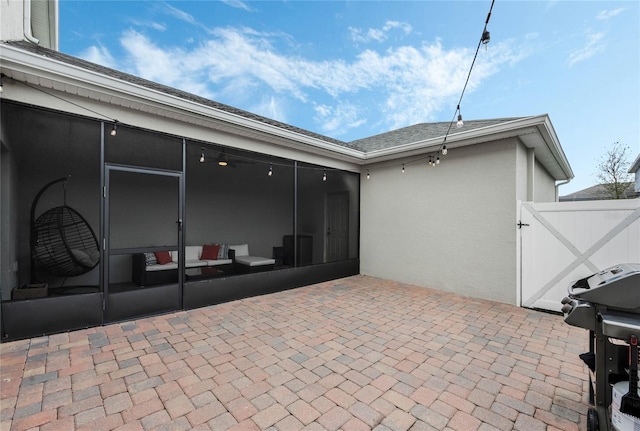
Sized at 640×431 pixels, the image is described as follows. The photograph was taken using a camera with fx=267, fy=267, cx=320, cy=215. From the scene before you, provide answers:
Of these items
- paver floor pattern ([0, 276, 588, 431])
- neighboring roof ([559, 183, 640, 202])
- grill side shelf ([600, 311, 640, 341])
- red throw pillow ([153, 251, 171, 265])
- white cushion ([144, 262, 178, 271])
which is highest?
neighboring roof ([559, 183, 640, 202])

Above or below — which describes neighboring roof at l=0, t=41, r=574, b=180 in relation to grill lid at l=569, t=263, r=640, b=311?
above

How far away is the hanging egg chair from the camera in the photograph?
4324mm

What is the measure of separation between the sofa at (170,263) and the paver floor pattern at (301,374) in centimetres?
142

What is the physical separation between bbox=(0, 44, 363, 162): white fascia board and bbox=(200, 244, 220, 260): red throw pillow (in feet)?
11.1

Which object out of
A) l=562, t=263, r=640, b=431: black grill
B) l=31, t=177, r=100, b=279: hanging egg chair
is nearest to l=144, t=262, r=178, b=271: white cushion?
l=31, t=177, r=100, b=279: hanging egg chair

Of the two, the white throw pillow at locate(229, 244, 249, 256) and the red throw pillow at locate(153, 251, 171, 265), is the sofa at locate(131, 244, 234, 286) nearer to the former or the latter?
the red throw pillow at locate(153, 251, 171, 265)

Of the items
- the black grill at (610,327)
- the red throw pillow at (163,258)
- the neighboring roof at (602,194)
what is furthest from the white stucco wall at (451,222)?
the neighboring roof at (602,194)

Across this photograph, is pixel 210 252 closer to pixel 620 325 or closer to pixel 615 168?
pixel 620 325

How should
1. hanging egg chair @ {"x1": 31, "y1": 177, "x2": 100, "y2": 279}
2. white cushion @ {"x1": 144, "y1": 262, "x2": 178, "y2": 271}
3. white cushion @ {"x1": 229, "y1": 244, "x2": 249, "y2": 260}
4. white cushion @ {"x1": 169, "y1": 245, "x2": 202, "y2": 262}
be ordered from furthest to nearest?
white cushion @ {"x1": 229, "y1": 244, "x2": 249, "y2": 260}
white cushion @ {"x1": 169, "y1": 245, "x2": 202, "y2": 262}
white cushion @ {"x1": 144, "y1": 262, "x2": 178, "y2": 271}
hanging egg chair @ {"x1": 31, "y1": 177, "x2": 100, "y2": 279}

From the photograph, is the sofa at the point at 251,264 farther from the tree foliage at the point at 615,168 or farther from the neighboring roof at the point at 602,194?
the tree foliage at the point at 615,168

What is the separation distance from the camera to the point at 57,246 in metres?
4.37

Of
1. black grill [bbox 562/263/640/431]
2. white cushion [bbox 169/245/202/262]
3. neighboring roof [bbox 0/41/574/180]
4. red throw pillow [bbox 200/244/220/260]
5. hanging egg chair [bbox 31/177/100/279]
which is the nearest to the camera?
black grill [bbox 562/263/640/431]

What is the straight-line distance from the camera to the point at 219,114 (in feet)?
12.9

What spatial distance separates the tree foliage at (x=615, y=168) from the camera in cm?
1258
